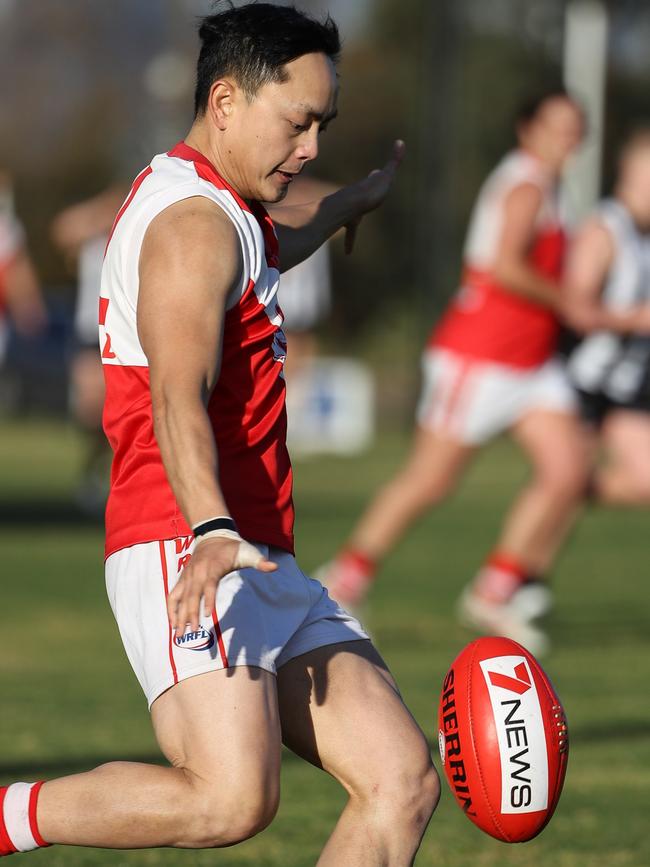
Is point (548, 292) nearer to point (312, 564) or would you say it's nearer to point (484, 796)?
point (312, 564)

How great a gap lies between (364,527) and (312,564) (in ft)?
9.21

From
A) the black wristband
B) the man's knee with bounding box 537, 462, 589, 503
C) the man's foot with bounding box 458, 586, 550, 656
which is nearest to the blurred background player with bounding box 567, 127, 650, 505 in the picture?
the man's knee with bounding box 537, 462, 589, 503

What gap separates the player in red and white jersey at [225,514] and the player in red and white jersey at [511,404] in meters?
4.60

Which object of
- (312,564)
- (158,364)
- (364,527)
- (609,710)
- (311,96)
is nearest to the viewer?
(158,364)

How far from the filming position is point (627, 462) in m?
8.98

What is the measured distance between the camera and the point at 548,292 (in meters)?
8.58

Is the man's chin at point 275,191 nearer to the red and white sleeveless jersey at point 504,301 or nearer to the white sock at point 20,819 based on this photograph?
the white sock at point 20,819

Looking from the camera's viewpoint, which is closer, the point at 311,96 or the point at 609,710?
the point at 311,96

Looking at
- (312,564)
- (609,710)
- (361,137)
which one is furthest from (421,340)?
(361,137)

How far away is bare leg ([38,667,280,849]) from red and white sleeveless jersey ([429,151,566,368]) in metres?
5.36

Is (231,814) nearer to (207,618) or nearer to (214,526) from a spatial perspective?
(207,618)

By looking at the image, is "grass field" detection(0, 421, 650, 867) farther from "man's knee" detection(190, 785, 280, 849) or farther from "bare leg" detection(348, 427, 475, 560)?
"man's knee" detection(190, 785, 280, 849)

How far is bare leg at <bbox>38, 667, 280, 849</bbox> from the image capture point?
11.5 feet

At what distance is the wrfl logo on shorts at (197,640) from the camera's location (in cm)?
355
